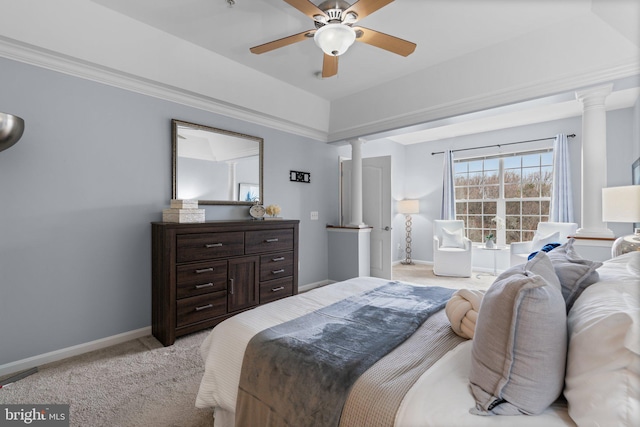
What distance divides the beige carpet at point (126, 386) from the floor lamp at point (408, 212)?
4.90 m

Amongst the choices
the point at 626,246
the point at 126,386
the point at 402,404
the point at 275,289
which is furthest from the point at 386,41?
the point at 126,386

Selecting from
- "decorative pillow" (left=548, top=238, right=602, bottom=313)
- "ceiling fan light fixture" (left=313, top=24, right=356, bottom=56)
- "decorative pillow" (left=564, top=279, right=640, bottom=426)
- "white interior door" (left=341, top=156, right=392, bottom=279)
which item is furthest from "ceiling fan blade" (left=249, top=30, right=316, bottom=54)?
"white interior door" (left=341, top=156, right=392, bottom=279)

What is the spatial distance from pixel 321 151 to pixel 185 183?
224cm

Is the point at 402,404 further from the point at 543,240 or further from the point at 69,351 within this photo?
the point at 543,240

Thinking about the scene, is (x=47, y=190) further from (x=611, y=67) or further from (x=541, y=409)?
(x=611, y=67)

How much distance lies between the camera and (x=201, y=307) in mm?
2775

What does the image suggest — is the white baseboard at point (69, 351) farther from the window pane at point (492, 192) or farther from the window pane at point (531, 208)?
the window pane at point (531, 208)

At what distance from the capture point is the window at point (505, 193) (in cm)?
525

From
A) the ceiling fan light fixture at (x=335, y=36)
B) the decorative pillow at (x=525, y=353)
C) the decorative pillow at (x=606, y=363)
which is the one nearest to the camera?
the decorative pillow at (x=606, y=363)

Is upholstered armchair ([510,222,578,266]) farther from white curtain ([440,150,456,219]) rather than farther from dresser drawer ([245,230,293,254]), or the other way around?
dresser drawer ([245,230,293,254])

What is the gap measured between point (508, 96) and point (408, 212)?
357 centimetres

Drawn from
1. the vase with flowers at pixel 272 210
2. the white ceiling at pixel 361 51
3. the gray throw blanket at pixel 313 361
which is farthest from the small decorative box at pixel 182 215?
the gray throw blanket at pixel 313 361

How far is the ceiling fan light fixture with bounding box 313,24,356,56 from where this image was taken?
1966 mm

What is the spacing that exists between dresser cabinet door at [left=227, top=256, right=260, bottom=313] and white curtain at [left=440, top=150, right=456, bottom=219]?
433 centimetres
